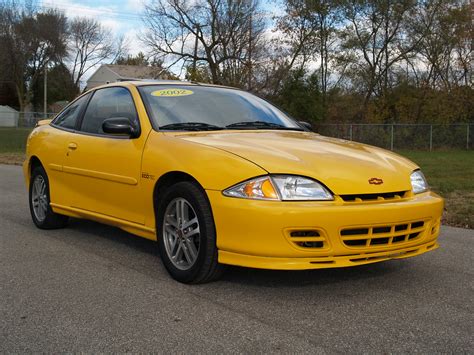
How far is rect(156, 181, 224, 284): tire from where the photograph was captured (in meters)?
3.88

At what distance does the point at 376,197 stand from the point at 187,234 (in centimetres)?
136

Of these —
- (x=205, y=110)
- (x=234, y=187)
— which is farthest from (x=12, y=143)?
(x=234, y=187)

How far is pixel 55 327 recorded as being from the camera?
10.9ft

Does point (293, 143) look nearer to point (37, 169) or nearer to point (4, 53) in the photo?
point (37, 169)

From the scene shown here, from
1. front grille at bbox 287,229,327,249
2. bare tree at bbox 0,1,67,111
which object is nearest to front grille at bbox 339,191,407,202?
front grille at bbox 287,229,327,249

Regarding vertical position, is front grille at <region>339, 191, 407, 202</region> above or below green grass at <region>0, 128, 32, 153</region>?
above

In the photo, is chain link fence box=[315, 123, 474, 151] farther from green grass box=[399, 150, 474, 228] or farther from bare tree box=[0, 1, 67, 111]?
bare tree box=[0, 1, 67, 111]

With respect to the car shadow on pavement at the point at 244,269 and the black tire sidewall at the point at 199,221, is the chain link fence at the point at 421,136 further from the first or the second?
the black tire sidewall at the point at 199,221

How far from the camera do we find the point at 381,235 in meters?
3.75

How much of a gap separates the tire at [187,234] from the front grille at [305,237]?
1.85 ft

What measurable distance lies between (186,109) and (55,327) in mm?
2237

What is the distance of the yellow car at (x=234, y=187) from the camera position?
3.62 meters

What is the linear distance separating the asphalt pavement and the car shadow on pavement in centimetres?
1

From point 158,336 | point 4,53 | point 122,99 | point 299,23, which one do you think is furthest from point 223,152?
point 4,53
